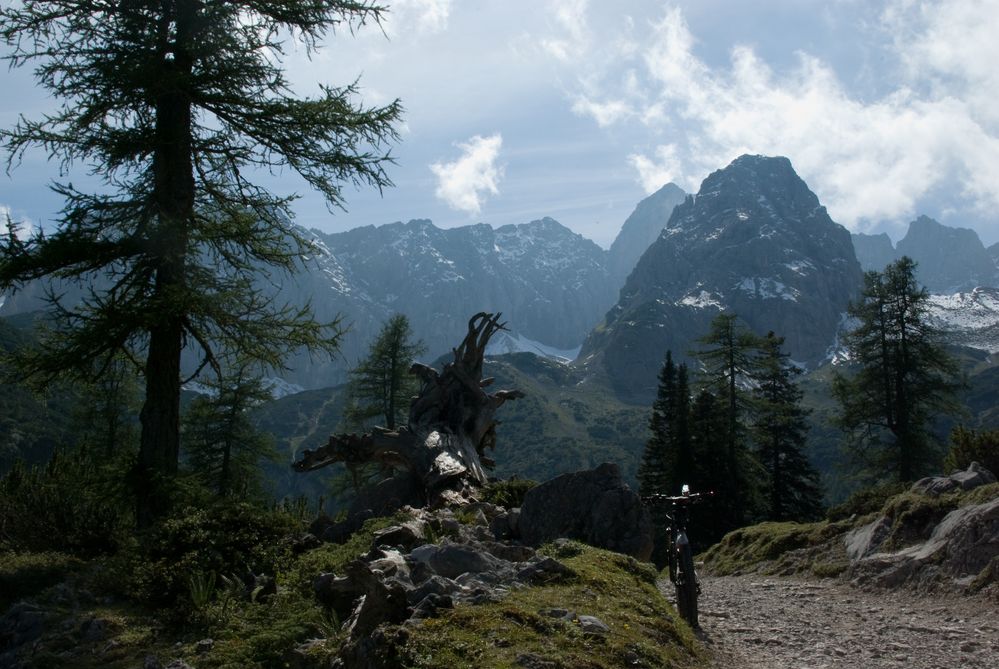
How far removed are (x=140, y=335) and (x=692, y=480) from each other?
111 feet

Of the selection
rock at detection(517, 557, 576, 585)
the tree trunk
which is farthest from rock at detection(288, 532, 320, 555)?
rock at detection(517, 557, 576, 585)

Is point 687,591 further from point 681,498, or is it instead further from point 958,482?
point 958,482

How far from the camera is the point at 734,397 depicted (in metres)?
38.1

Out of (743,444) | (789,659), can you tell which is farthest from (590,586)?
(743,444)

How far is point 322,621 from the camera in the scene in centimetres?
705

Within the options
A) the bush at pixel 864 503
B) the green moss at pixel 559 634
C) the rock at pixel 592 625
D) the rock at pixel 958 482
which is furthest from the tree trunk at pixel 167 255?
the bush at pixel 864 503

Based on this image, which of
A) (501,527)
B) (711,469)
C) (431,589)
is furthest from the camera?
(711,469)

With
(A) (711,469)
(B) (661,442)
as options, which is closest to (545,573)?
(A) (711,469)

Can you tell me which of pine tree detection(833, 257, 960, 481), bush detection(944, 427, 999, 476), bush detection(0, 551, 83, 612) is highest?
pine tree detection(833, 257, 960, 481)

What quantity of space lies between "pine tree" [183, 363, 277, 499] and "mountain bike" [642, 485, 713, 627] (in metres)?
24.0

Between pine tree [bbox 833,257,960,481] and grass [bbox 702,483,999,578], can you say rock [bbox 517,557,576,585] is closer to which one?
grass [bbox 702,483,999,578]

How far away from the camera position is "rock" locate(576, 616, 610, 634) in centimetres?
633

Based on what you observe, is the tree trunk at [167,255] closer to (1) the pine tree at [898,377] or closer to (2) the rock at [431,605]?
(2) the rock at [431,605]

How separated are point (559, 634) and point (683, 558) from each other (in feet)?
12.7
